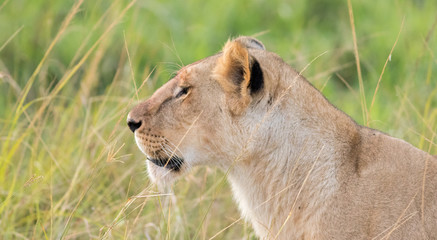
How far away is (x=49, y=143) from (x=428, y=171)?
96.0 inches

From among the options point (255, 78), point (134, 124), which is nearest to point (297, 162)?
point (255, 78)

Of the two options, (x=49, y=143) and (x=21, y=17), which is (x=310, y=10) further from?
(x=49, y=143)

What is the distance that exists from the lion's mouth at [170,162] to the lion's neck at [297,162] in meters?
0.25

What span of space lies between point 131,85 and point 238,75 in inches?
80.8

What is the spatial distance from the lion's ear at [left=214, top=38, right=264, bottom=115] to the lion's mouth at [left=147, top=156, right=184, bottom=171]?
31 cm

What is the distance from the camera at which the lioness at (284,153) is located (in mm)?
2471

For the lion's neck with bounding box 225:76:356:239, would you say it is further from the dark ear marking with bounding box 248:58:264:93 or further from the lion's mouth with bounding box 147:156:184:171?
the lion's mouth with bounding box 147:156:184:171

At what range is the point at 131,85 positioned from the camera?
461 centimetres

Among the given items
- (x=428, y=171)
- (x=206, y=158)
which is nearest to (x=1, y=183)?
(x=206, y=158)

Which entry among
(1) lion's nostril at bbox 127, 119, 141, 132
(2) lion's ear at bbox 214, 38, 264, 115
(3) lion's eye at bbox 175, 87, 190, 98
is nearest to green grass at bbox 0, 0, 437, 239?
(1) lion's nostril at bbox 127, 119, 141, 132

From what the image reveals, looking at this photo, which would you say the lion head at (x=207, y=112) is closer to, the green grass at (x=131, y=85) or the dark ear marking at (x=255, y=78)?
the dark ear marking at (x=255, y=78)

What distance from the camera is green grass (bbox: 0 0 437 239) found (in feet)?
A: 11.2

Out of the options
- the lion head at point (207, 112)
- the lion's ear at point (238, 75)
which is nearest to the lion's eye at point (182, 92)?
the lion head at point (207, 112)

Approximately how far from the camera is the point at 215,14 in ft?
21.3
